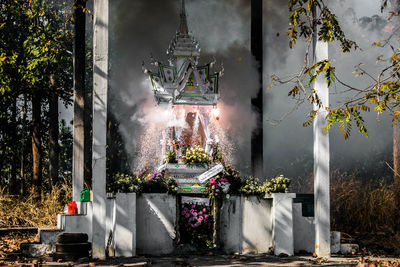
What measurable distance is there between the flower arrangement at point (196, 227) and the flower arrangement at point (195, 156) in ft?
5.92

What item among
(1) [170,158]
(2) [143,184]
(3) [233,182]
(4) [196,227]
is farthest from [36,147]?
(3) [233,182]

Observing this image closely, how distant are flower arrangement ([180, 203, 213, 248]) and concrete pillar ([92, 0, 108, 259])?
1924 millimetres

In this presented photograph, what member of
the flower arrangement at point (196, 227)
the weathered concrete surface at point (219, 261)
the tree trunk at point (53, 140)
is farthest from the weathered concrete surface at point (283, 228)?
the tree trunk at point (53, 140)

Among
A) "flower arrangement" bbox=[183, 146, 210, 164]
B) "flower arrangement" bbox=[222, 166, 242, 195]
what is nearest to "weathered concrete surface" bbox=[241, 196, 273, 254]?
"flower arrangement" bbox=[222, 166, 242, 195]

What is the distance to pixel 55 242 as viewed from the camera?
36.8 ft

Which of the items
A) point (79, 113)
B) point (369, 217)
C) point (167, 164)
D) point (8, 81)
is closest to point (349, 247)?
point (369, 217)

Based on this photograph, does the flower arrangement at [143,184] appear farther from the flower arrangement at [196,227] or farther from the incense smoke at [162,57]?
the incense smoke at [162,57]

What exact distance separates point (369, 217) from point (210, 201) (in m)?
4.27

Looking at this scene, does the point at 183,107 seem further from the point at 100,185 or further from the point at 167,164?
the point at 100,185

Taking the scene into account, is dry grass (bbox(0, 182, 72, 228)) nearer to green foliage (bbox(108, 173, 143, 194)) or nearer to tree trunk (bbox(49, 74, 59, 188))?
green foliage (bbox(108, 173, 143, 194))

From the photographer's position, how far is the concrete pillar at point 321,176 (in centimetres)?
1082

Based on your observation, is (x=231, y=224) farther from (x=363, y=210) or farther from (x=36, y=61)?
(x=36, y=61)

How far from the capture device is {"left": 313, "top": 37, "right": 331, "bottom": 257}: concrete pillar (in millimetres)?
10820

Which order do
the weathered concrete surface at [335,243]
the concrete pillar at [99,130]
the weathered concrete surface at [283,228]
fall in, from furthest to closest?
the weathered concrete surface at [335,243], the weathered concrete surface at [283,228], the concrete pillar at [99,130]
